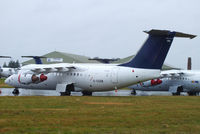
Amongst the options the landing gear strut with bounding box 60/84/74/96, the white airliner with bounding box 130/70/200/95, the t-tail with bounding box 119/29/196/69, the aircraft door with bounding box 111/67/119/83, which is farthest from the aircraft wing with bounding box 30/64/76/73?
the white airliner with bounding box 130/70/200/95

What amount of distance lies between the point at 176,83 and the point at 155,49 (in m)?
18.1

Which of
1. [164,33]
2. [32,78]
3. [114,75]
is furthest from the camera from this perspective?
[32,78]

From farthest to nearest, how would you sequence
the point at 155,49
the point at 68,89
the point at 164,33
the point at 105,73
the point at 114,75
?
the point at 68,89
the point at 105,73
the point at 114,75
the point at 155,49
the point at 164,33

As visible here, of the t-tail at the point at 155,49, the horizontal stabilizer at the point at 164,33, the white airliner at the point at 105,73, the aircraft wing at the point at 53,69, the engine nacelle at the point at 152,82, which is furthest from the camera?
the engine nacelle at the point at 152,82

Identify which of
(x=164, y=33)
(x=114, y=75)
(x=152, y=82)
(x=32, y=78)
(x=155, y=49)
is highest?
(x=164, y=33)

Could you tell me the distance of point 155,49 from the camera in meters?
29.1

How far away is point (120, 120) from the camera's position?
13.6 metres

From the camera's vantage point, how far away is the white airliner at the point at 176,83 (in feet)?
148

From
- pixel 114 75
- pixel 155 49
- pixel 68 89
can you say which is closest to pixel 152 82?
pixel 68 89

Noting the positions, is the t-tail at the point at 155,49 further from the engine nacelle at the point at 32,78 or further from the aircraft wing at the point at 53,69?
the engine nacelle at the point at 32,78

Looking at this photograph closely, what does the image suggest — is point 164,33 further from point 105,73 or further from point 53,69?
point 53,69

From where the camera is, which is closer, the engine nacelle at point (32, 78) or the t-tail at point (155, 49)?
the t-tail at point (155, 49)

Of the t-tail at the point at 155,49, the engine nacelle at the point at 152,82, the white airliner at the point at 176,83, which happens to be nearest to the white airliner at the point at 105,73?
the t-tail at the point at 155,49

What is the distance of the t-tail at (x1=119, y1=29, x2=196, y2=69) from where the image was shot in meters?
29.0
